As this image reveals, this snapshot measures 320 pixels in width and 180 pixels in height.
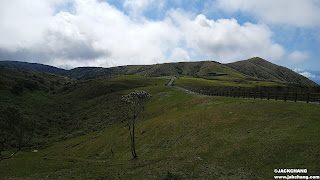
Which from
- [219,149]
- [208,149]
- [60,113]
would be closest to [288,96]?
[219,149]

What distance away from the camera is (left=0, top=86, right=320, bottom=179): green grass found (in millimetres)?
16938

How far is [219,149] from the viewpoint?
854 inches

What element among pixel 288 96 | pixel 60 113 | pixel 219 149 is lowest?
pixel 60 113

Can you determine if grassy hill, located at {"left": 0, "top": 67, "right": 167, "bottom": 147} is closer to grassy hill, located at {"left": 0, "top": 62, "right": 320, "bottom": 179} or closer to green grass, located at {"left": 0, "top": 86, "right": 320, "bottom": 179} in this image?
grassy hill, located at {"left": 0, "top": 62, "right": 320, "bottom": 179}

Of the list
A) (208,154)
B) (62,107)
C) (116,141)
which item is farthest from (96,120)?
(208,154)

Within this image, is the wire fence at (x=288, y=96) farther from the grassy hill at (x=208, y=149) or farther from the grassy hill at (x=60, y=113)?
the grassy hill at (x=60, y=113)

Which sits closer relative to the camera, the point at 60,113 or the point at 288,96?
the point at 288,96

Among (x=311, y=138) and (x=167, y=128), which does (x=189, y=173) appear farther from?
(x=167, y=128)

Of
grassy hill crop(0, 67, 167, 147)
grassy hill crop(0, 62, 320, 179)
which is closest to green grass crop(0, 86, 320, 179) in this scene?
grassy hill crop(0, 62, 320, 179)

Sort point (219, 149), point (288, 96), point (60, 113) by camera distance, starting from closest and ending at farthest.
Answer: point (219, 149), point (288, 96), point (60, 113)

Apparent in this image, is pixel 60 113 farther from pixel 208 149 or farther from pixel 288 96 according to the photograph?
pixel 288 96

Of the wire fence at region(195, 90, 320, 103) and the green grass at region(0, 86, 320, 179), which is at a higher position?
the wire fence at region(195, 90, 320, 103)

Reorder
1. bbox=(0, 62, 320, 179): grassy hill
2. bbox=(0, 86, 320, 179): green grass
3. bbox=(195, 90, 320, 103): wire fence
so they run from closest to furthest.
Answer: bbox=(0, 86, 320, 179): green grass, bbox=(0, 62, 320, 179): grassy hill, bbox=(195, 90, 320, 103): wire fence

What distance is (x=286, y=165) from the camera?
15.8 metres
